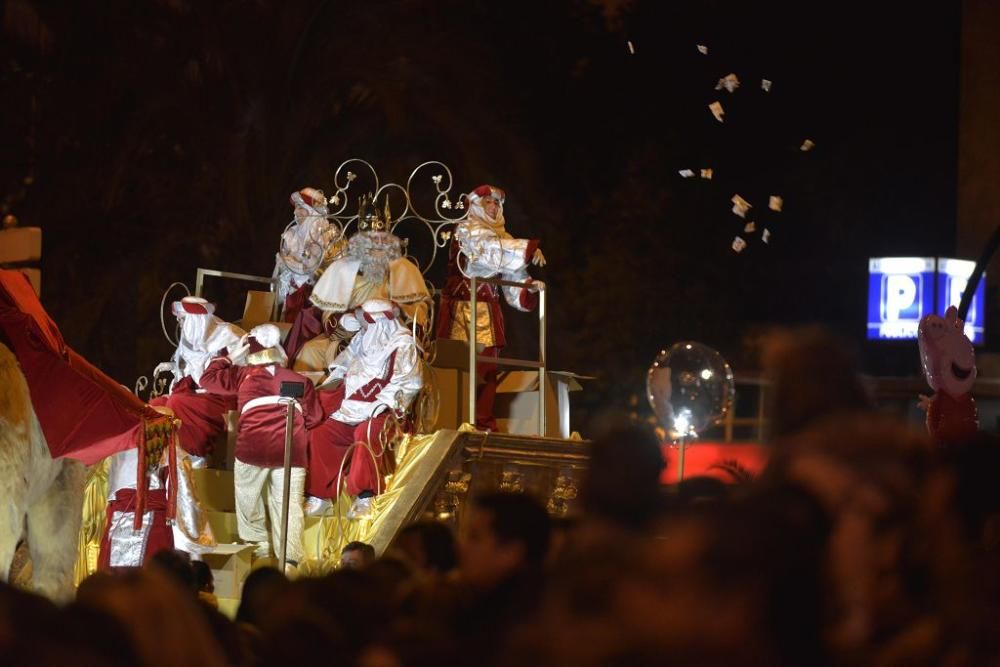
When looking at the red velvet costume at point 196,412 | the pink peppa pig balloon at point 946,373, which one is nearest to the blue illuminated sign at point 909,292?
the red velvet costume at point 196,412

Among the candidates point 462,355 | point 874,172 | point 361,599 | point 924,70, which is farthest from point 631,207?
point 361,599

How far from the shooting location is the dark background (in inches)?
757

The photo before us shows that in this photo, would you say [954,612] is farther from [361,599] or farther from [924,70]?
[924,70]

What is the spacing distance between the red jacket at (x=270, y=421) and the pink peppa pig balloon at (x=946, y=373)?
398cm

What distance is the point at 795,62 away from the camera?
2488 centimetres

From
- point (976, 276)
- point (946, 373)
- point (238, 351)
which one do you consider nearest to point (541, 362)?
point (238, 351)

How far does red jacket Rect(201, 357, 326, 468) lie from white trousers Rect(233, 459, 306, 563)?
0.10 metres

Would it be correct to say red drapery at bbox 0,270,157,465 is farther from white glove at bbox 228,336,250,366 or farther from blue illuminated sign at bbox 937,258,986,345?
blue illuminated sign at bbox 937,258,986,345

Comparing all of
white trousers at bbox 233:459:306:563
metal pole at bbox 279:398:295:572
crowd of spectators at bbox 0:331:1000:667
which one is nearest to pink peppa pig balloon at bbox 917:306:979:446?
metal pole at bbox 279:398:295:572

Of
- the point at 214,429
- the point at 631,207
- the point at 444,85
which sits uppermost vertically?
the point at 444,85

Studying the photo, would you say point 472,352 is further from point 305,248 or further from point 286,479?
point 305,248

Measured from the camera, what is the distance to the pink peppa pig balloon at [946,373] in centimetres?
921

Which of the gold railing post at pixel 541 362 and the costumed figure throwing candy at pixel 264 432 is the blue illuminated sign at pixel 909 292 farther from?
the costumed figure throwing candy at pixel 264 432

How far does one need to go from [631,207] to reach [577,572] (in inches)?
792
